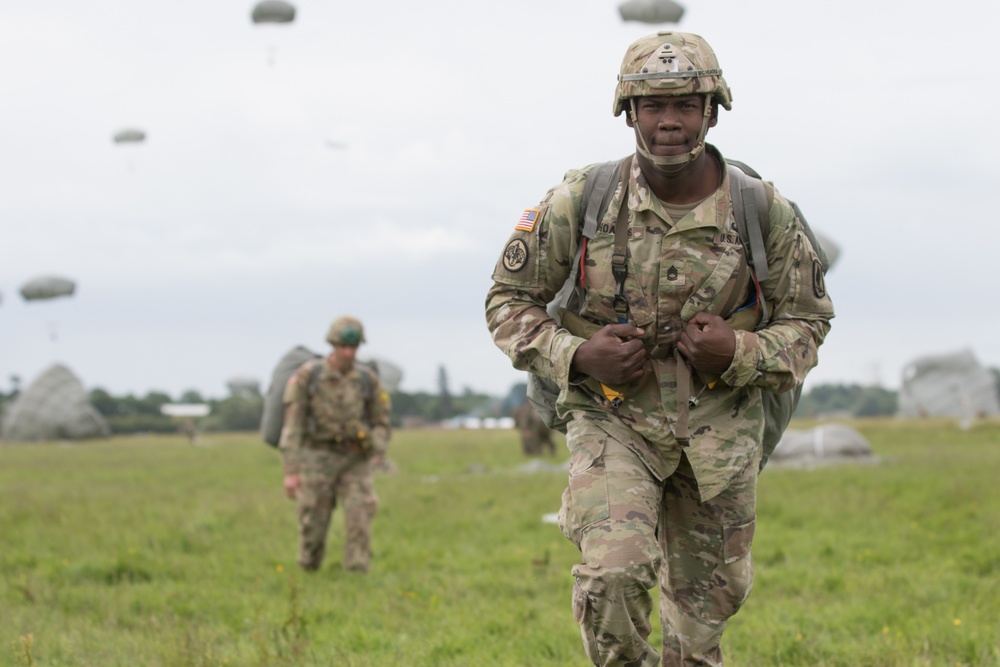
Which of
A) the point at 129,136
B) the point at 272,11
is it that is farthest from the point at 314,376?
the point at 129,136

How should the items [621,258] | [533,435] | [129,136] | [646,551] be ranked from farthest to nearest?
1. [129,136]
2. [533,435]
3. [621,258]
4. [646,551]

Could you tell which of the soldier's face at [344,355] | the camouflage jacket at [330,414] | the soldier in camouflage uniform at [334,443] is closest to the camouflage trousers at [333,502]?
the soldier in camouflage uniform at [334,443]

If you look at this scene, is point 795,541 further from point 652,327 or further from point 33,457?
point 33,457

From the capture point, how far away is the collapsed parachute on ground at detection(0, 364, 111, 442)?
233 feet

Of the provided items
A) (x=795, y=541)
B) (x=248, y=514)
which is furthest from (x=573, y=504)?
(x=248, y=514)

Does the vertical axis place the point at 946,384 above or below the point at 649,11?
below

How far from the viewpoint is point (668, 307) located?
478 cm

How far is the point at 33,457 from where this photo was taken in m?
41.4

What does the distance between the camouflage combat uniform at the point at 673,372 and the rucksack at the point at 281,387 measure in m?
6.41

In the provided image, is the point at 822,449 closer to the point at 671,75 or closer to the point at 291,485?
the point at 291,485

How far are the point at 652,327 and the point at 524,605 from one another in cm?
420

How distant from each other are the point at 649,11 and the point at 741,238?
28.0 m

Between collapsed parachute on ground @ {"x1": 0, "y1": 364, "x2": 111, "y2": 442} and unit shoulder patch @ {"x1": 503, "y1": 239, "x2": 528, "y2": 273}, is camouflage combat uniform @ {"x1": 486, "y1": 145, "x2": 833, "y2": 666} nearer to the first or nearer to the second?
unit shoulder patch @ {"x1": 503, "y1": 239, "x2": 528, "y2": 273}

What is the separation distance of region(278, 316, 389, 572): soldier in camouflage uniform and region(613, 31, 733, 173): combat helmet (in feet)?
21.5
